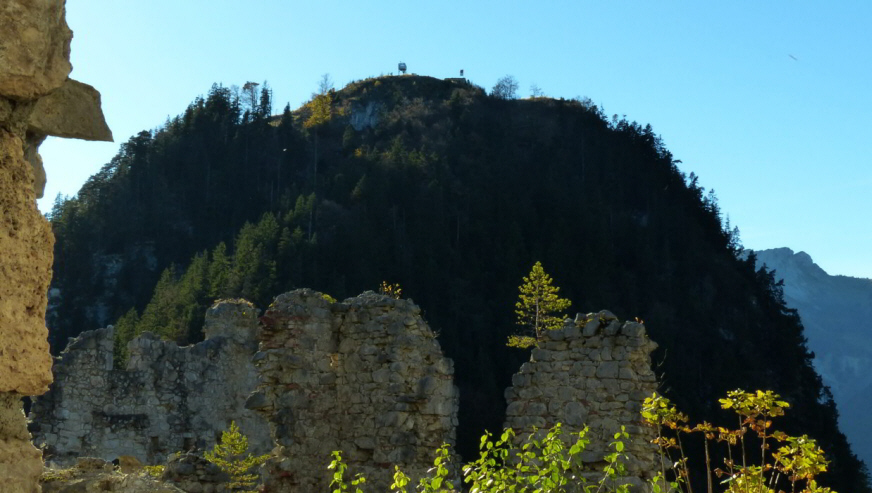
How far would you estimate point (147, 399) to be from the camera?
702 inches

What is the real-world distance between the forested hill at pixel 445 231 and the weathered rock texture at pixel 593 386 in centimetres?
3216

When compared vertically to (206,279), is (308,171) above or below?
above

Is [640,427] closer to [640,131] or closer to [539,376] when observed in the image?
[539,376]

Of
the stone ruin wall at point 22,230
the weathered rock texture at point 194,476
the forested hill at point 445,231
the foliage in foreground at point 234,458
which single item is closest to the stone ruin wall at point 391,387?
the weathered rock texture at point 194,476

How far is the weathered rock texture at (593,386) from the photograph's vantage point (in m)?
8.60

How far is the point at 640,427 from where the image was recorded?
28.0ft

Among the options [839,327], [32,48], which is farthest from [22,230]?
[839,327]

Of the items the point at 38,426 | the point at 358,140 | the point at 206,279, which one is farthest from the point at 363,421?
the point at 358,140

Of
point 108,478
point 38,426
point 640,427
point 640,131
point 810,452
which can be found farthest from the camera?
point 640,131

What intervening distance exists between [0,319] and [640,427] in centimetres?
678

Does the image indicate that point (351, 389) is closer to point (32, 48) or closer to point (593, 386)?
point (593, 386)

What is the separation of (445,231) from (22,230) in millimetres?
60457

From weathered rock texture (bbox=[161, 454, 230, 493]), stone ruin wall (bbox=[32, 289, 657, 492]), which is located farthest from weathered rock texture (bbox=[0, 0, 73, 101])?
weathered rock texture (bbox=[161, 454, 230, 493])

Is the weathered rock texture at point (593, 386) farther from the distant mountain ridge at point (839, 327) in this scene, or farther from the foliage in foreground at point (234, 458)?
the distant mountain ridge at point (839, 327)
